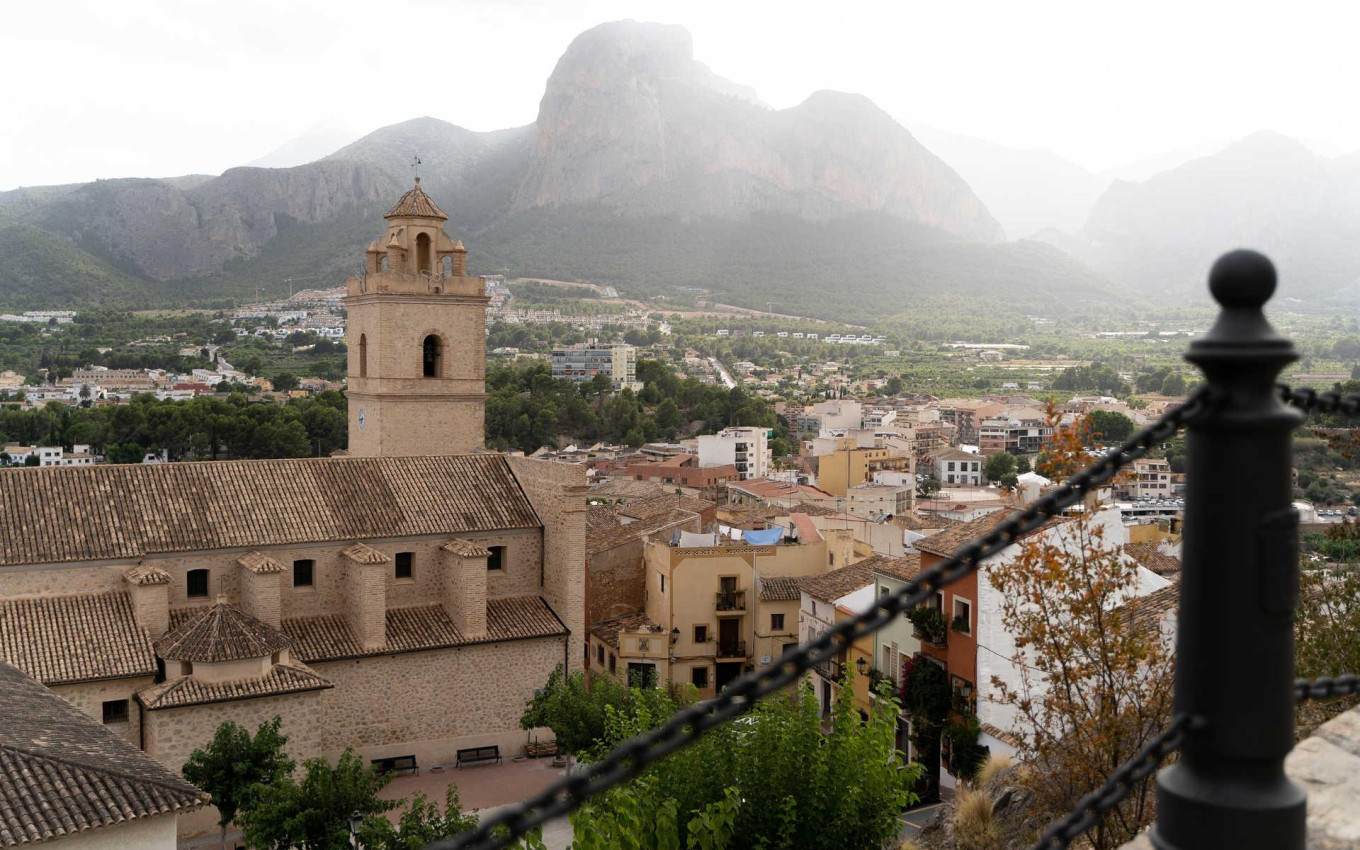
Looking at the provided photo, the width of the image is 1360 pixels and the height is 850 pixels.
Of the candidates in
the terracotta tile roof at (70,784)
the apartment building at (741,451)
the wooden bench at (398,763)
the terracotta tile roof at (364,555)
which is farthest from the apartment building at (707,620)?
the apartment building at (741,451)

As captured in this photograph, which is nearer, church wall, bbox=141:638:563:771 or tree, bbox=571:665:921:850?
tree, bbox=571:665:921:850

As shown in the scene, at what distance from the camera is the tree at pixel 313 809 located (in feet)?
42.7

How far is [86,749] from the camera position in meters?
10.8

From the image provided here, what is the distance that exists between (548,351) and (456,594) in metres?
84.4

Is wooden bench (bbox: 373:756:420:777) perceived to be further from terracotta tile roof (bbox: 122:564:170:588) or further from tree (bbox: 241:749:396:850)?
tree (bbox: 241:749:396:850)

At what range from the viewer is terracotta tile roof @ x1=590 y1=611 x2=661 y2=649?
24562mm

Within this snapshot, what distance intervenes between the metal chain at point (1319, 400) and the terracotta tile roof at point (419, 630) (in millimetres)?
17229

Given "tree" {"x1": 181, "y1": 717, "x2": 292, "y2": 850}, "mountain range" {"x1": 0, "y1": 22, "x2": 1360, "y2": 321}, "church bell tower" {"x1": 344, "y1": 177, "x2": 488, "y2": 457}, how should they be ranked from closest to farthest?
"tree" {"x1": 181, "y1": 717, "x2": 292, "y2": 850} < "church bell tower" {"x1": 344, "y1": 177, "x2": 488, "y2": 457} < "mountain range" {"x1": 0, "y1": 22, "x2": 1360, "y2": 321}

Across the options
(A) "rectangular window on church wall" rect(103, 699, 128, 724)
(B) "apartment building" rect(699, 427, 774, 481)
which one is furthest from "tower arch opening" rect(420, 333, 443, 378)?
(B) "apartment building" rect(699, 427, 774, 481)

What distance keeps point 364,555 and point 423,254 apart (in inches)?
318

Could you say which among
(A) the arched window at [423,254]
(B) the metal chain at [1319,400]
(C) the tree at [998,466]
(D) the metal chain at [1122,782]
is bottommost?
(C) the tree at [998,466]

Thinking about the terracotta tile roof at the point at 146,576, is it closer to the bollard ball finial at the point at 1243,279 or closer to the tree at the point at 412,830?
the tree at the point at 412,830

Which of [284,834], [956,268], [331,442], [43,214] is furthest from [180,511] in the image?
[956,268]

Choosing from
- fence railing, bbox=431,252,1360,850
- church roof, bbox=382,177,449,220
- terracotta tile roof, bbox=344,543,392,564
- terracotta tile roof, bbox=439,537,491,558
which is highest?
church roof, bbox=382,177,449,220
